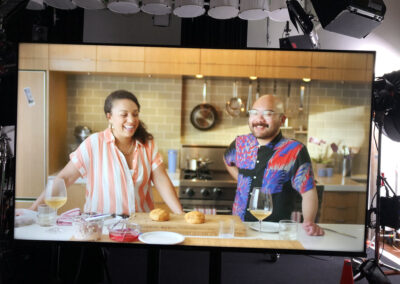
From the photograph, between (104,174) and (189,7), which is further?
(189,7)

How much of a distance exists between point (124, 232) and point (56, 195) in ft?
1.35

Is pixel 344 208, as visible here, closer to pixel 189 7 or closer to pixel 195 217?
pixel 195 217

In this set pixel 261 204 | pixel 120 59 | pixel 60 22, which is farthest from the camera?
pixel 60 22

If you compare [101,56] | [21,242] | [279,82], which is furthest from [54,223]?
[279,82]

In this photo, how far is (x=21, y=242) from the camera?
1953 millimetres

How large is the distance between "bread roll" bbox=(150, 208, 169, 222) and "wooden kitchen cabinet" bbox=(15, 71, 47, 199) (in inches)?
24.2

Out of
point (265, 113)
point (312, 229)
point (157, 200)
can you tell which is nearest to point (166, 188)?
point (157, 200)

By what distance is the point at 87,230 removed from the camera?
1896mm

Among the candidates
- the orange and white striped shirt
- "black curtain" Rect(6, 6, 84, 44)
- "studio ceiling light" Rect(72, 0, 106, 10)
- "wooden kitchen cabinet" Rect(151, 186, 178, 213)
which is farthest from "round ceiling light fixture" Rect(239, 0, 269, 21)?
"black curtain" Rect(6, 6, 84, 44)

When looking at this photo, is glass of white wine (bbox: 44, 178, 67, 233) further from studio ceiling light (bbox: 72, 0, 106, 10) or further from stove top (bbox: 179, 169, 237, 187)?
studio ceiling light (bbox: 72, 0, 106, 10)

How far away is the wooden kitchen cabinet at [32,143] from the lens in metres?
1.99

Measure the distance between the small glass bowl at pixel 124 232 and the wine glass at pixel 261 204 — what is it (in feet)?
1.99

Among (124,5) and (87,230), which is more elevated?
(124,5)

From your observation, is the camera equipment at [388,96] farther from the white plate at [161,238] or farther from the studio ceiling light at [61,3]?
the studio ceiling light at [61,3]
